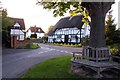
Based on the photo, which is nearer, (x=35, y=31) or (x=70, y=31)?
(x=70, y=31)

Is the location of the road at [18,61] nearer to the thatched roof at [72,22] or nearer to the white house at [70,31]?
the white house at [70,31]

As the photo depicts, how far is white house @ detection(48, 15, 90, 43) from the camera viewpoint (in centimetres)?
5559

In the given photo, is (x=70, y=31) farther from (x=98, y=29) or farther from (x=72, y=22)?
(x=98, y=29)

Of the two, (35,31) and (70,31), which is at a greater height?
(35,31)

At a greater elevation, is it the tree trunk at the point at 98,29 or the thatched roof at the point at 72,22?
the thatched roof at the point at 72,22

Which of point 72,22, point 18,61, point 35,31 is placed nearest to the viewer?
point 18,61

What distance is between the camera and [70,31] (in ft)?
192

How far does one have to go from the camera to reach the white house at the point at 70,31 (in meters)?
55.6

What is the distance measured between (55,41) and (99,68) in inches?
2181

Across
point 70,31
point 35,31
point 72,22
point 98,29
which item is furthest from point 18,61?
point 35,31

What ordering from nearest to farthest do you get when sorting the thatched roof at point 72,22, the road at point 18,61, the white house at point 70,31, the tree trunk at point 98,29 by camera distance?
the tree trunk at point 98,29, the road at point 18,61, the white house at point 70,31, the thatched roof at point 72,22

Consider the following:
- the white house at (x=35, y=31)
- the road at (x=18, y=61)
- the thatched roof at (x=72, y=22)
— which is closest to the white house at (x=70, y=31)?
the thatched roof at (x=72, y=22)

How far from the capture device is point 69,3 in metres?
14.8

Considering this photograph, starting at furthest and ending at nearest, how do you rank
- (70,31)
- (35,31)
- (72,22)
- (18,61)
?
(35,31), (72,22), (70,31), (18,61)
